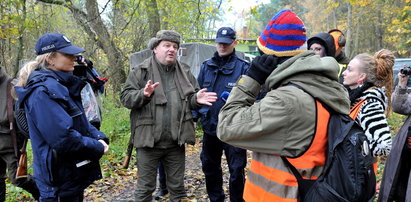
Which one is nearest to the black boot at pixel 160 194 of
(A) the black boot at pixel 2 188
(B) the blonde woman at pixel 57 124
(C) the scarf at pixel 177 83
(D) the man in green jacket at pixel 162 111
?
(D) the man in green jacket at pixel 162 111

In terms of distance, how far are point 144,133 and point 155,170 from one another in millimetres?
473

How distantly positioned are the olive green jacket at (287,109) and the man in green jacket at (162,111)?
1.59 metres

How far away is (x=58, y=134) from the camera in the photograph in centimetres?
222

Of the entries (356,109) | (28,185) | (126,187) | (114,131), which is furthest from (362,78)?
(114,131)

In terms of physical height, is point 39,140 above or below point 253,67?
below

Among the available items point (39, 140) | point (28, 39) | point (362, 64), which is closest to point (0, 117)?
point (39, 140)

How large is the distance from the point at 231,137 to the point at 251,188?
407 millimetres

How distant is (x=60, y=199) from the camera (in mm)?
2414

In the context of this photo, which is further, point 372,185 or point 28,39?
point 28,39

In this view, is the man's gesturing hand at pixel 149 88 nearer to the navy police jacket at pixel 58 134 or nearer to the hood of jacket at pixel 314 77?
the navy police jacket at pixel 58 134

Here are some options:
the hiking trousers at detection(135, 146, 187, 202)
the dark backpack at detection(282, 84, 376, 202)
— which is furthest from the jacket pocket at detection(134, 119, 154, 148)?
the dark backpack at detection(282, 84, 376, 202)

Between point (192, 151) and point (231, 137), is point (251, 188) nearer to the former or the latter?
point (231, 137)

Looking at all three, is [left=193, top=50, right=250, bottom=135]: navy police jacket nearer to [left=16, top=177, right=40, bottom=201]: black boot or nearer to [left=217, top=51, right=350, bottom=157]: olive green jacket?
[left=217, top=51, right=350, bottom=157]: olive green jacket

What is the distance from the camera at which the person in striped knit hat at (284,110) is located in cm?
151
